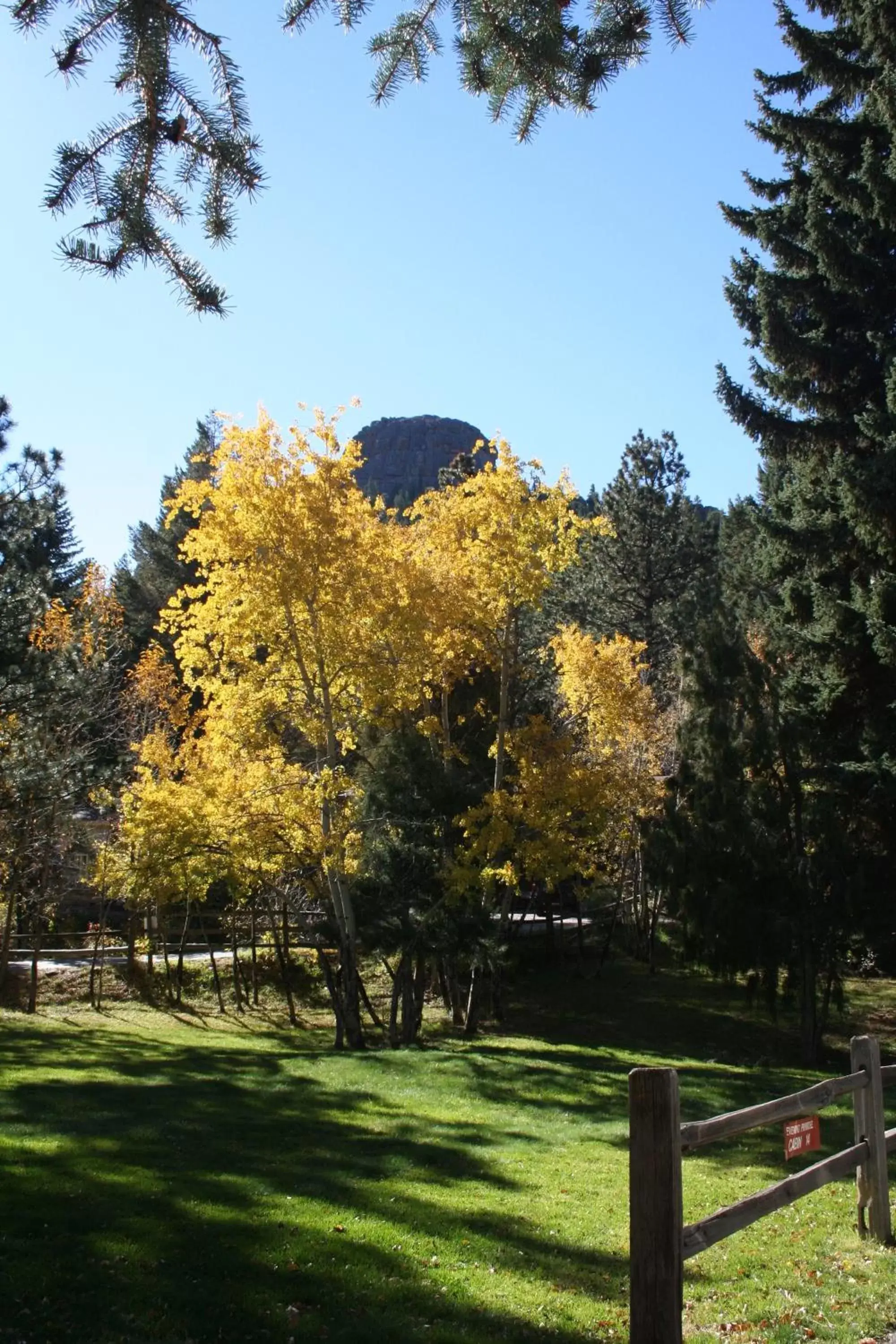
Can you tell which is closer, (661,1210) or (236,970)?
(661,1210)

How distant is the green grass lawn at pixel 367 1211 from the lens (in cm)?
456

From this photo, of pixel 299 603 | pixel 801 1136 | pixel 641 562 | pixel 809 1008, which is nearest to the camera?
pixel 801 1136

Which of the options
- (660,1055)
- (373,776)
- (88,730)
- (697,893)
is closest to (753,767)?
(697,893)

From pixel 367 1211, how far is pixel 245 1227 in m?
0.89

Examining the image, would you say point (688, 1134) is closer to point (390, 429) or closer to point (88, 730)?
point (88, 730)

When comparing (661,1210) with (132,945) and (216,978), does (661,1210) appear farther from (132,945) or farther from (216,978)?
(132,945)

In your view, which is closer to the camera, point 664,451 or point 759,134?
point 759,134

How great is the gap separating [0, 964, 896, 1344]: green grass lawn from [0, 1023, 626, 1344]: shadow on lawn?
18 mm

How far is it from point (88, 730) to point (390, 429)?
488 feet

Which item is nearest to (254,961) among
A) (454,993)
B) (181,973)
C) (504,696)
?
(181,973)

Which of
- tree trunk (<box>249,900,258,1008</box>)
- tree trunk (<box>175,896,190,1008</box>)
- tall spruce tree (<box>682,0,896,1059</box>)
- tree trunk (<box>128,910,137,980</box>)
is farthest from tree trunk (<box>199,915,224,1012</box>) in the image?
tall spruce tree (<box>682,0,896,1059</box>)

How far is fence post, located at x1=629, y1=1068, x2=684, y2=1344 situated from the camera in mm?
3746

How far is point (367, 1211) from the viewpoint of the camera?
245 inches

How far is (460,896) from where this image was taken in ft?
55.5
